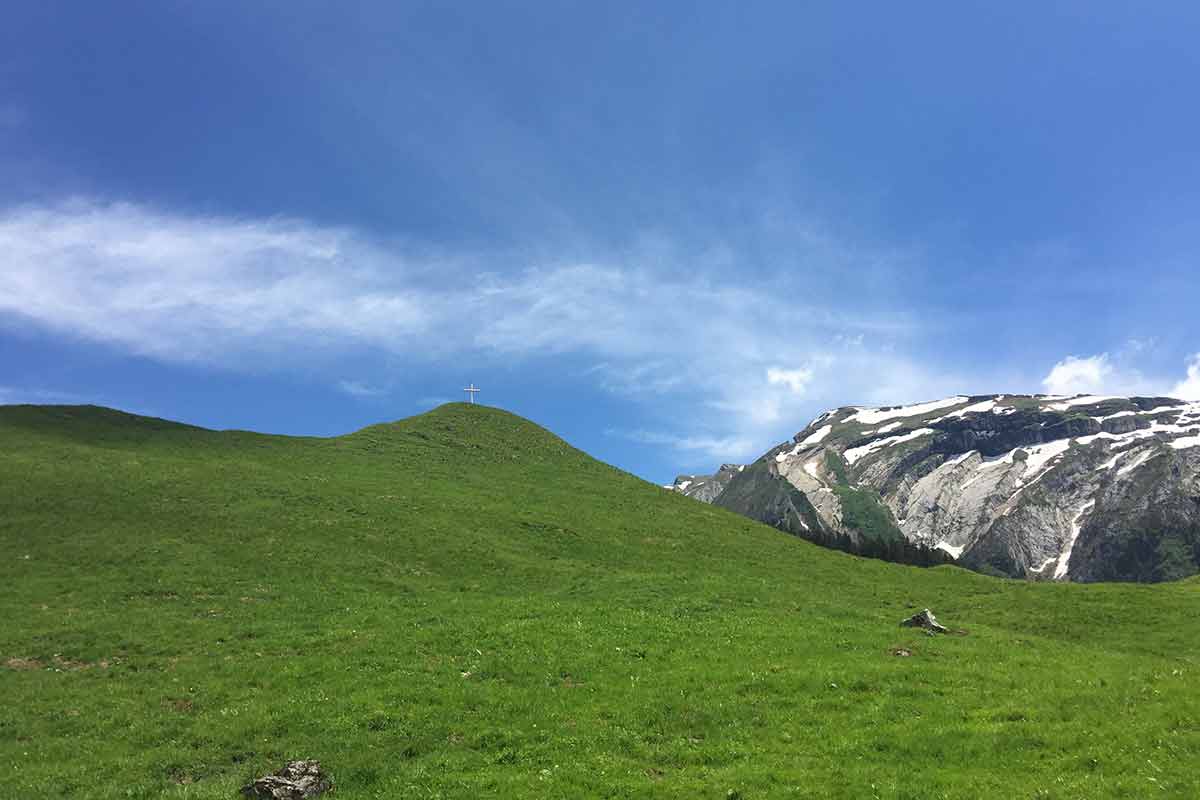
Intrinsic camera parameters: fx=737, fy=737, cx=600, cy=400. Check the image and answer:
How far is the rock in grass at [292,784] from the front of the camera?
2005 centimetres

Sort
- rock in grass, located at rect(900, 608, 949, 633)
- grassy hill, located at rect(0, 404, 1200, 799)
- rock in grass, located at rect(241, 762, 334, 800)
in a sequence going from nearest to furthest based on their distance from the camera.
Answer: rock in grass, located at rect(241, 762, 334, 800) → grassy hill, located at rect(0, 404, 1200, 799) → rock in grass, located at rect(900, 608, 949, 633)

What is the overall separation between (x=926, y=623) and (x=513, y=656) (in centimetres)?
2119

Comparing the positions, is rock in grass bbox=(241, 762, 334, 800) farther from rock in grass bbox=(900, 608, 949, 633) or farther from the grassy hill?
rock in grass bbox=(900, 608, 949, 633)

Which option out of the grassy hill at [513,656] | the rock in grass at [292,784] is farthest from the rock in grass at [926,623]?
the rock in grass at [292,784]

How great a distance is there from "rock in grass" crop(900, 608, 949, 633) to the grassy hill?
0.88 m

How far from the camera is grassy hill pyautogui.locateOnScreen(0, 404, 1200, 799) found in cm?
2061

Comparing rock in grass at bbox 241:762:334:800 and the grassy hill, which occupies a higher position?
the grassy hill

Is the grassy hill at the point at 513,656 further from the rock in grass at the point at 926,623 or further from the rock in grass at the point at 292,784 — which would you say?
the rock in grass at the point at 926,623

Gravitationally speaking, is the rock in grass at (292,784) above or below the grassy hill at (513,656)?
below

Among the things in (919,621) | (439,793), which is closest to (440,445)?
(919,621)

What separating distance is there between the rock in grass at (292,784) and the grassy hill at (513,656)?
540 mm

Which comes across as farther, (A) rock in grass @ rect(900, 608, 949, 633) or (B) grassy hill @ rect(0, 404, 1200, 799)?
(A) rock in grass @ rect(900, 608, 949, 633)

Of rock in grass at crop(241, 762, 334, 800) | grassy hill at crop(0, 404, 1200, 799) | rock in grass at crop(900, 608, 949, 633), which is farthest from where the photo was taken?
rock in grass at crop(900, 608, 949, 633)

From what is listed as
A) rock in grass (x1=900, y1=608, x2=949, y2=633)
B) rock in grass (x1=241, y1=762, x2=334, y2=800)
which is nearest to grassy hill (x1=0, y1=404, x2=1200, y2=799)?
rock in grass (x1=241, y1=762, x2=334, y2=800)
